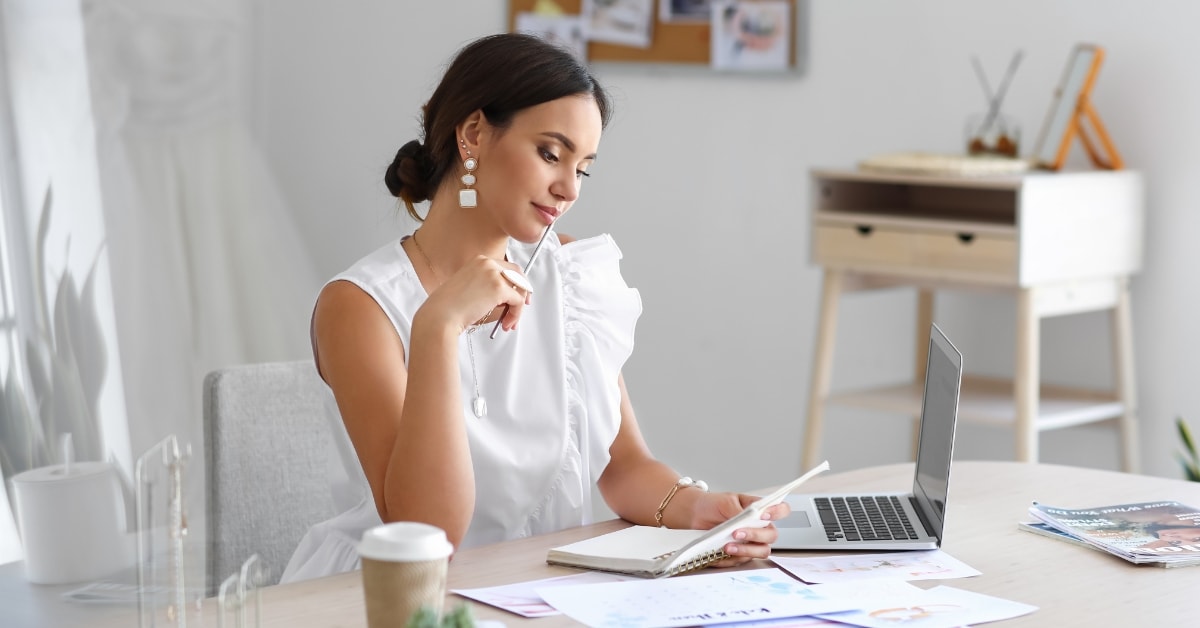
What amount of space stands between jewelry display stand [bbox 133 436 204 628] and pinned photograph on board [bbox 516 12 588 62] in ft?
9.23

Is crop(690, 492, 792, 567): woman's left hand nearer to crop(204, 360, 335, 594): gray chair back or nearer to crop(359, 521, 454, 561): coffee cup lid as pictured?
crop(359, 521, 454, 561): coffee cup lid

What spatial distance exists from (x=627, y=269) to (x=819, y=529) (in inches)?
91.7

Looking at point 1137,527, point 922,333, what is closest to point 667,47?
point 922,333

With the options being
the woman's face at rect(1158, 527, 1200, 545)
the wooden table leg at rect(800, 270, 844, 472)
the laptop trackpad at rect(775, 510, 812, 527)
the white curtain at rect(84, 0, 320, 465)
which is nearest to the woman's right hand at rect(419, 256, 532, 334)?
the laptop trackpad at rect(775, 510, 812, 527)

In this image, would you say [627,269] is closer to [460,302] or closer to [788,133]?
[788,133]

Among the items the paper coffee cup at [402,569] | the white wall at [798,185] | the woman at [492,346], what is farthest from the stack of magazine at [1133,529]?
the white wall at [798,185]

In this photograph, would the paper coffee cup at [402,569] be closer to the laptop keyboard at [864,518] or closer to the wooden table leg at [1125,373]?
the laptop keyboard at [864,518]

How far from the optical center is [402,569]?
0.96 m

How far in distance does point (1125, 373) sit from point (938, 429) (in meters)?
1.47

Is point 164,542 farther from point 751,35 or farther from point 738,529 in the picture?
point 751,35

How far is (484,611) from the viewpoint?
1.23 meters

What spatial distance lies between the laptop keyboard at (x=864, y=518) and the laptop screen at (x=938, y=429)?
0.03m

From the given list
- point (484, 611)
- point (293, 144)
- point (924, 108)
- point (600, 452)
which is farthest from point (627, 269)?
point (484, 611)

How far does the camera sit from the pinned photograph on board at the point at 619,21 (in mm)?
3572
